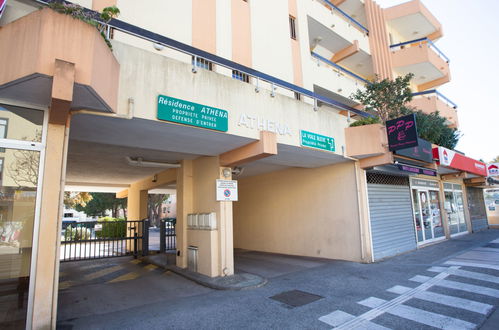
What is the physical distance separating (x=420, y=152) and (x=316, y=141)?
5.73 meters

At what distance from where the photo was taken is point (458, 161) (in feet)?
45.1

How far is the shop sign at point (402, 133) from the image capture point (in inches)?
319

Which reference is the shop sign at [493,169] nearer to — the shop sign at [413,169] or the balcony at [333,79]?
the shop sign at [413,169]

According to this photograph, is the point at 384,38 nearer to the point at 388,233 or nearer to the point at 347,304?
the point at 388,233

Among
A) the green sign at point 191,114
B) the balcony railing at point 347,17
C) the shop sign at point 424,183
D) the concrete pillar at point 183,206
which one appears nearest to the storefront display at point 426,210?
the shop sign at point 424,183

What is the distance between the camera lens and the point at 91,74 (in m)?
4.00

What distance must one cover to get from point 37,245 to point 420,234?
12.9 meters

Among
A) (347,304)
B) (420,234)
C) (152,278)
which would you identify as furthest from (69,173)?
(420,234)

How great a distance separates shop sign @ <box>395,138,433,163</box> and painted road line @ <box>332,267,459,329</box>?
4.52 metres

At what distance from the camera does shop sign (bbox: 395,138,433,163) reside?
1010 cm

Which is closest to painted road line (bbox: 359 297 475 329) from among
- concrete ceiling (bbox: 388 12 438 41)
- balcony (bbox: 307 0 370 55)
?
balcony (bbox: 307 0 370 55)

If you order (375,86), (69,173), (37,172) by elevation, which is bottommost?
(37,172)

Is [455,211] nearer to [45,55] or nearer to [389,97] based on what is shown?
[389,97]

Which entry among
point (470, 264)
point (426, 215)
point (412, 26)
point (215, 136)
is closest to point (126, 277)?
point (215, 136)
